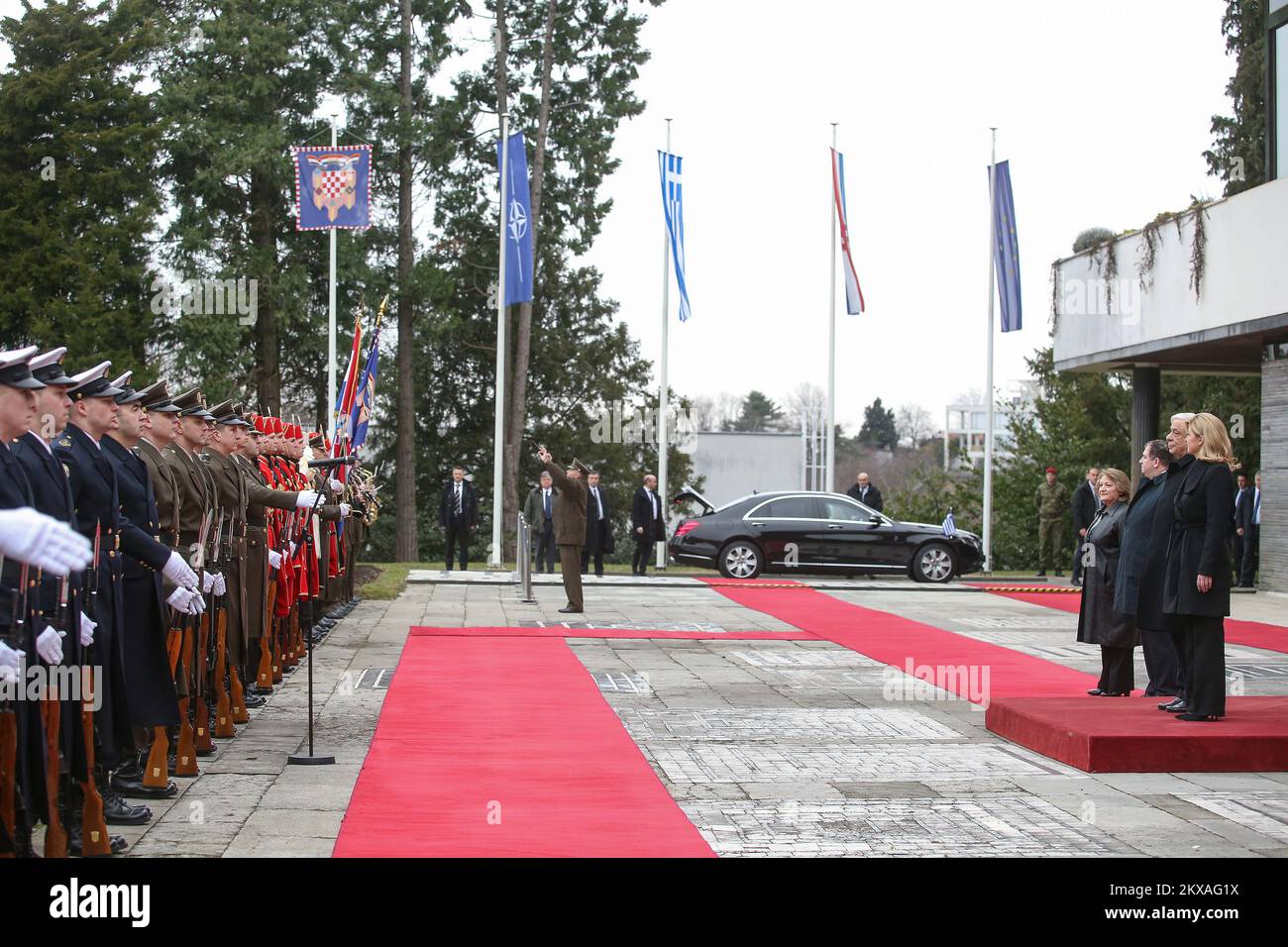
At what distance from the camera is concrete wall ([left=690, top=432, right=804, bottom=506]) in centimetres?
5988

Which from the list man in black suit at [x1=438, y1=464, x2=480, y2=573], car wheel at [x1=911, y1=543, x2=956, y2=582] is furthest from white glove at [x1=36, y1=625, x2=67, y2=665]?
car wheel at [x1=911, y1=543, x2=956, y2=582]

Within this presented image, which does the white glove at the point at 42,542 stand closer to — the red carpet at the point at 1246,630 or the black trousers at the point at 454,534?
the red carpet at the point at 1246,630

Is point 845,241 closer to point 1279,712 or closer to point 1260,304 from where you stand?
point 1260,304

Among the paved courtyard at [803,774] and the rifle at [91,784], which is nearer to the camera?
the rifle at [91,784]

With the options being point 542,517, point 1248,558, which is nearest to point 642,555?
point 542,517

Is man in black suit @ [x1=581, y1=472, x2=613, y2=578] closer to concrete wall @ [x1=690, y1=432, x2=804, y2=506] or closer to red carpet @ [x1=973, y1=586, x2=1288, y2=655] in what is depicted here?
red carpet @ [x1=973, y1=586, x2=1288, y2=655]

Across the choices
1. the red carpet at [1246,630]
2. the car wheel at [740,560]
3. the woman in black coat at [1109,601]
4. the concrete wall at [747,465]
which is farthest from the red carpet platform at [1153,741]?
the concrete wall at [747,465]

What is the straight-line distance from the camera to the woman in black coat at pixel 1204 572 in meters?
8.81

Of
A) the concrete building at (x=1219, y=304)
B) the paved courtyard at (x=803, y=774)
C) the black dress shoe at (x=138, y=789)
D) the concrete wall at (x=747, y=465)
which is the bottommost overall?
the paved courtyard at (x=803, y=774)

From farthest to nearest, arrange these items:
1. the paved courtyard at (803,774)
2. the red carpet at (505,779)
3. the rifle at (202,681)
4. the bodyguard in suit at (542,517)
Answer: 1. the bodyguard in suit at (542,517)
2. the rifle at (202,681)
3. the paved courtyard at (803,774)
4. the red carpet at (505,779)

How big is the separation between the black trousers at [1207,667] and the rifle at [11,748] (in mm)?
6544

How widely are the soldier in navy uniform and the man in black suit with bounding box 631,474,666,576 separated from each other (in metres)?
18.6

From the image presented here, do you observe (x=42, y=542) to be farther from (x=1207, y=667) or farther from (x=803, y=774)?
(x=1207, y=667)

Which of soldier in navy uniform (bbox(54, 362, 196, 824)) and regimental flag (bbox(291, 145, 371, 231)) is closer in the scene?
soldier in navy uniform (bbox(54, 362, 196, 824))
